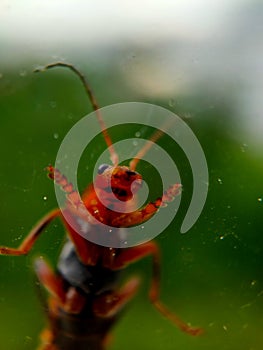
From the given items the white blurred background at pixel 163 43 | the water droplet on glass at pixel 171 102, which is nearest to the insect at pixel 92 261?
the water droplet on glass at pixel 171 102

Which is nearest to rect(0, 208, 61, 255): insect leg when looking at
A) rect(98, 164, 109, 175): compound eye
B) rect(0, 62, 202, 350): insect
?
rect(0, 62, 202, 350): insect

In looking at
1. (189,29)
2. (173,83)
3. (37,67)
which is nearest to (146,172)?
(173,83)

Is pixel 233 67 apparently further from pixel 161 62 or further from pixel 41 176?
pixel 41 176

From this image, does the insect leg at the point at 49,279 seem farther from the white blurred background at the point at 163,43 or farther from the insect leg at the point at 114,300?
the white blurred background at the point at 163,43

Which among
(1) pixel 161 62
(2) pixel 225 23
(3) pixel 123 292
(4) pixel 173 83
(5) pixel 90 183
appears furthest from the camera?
(2) pixel 225 23

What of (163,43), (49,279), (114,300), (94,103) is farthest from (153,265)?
(163,43)
